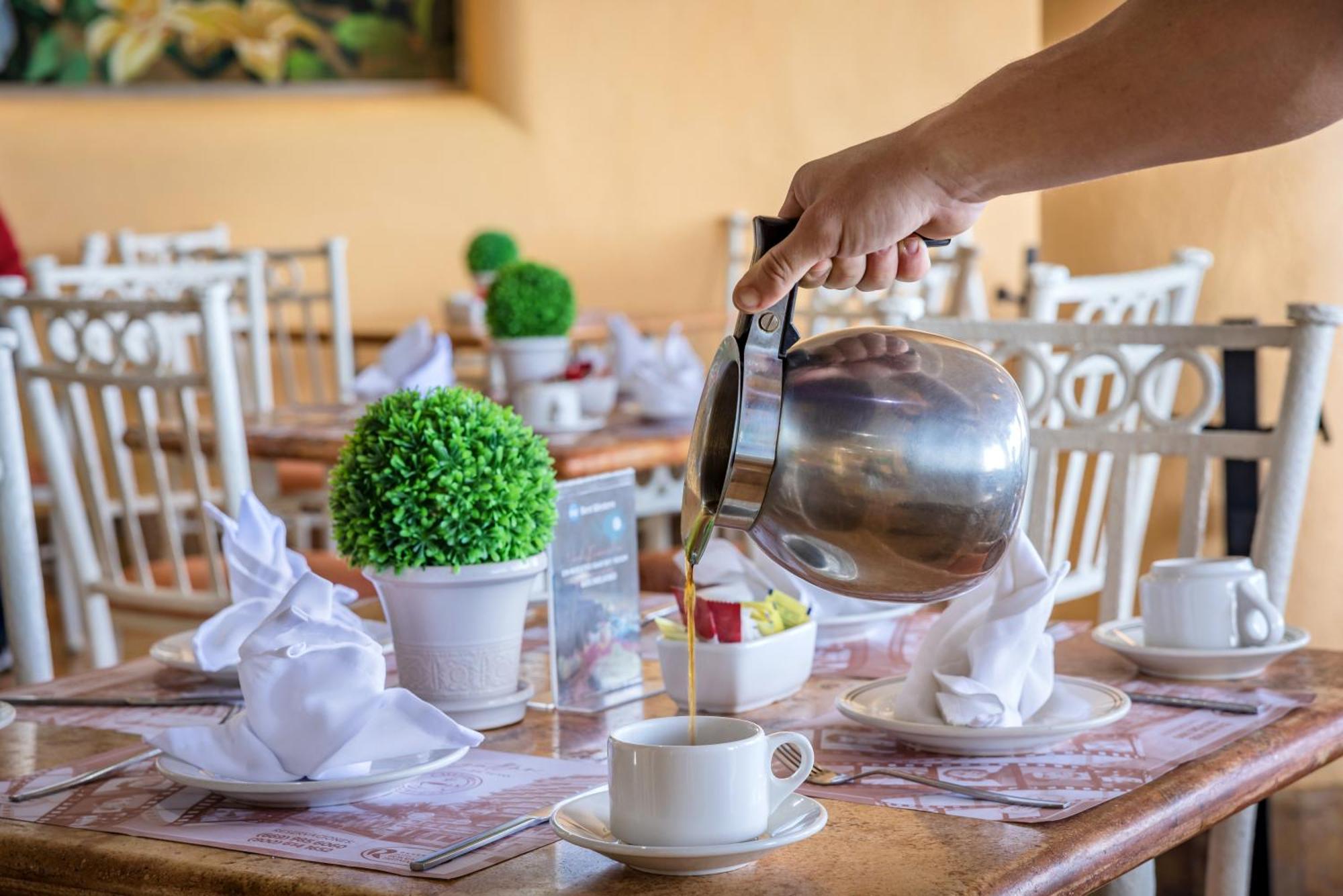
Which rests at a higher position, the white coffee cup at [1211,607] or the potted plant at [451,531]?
the potted plant at [451,531]

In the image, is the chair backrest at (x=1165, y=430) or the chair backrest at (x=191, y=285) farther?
the chair backrest at (x=191, y=285)

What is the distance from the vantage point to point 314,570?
83.3 inches

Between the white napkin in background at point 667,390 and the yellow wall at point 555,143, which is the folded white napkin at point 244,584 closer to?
the white napkin in background at point 667,390

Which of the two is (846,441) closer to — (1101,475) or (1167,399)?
(1101,475)

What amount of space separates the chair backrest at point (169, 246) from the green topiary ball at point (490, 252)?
0.60m

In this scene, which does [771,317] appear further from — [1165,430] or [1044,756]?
[1165,430]

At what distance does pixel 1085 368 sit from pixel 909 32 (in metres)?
3.47

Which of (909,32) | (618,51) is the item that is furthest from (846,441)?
(909,32)

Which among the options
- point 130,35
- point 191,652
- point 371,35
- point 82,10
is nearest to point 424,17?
point 371,35

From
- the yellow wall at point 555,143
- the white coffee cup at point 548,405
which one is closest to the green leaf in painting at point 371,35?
the yellow wall at point 555,143

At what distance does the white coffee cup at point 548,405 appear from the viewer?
2.38 m

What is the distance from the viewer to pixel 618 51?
493 cm

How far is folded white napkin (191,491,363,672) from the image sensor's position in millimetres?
1176

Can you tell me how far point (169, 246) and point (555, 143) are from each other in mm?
1300
